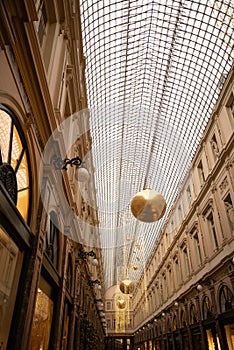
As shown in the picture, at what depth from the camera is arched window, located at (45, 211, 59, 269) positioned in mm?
7402

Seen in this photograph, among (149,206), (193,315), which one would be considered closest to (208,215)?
(193,315)

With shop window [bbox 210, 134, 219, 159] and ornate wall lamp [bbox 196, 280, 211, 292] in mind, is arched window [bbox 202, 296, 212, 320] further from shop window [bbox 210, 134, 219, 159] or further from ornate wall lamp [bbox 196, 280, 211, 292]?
shop window [bbox 210, 134, 219, 159]

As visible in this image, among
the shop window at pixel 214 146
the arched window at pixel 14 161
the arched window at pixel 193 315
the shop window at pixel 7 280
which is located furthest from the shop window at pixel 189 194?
the shop window at pixel 7 280

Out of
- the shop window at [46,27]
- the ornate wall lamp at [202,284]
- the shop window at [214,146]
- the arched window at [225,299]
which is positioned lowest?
the arched window at [225,299]

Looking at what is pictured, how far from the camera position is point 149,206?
5719 mm

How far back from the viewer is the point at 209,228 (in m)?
15.8

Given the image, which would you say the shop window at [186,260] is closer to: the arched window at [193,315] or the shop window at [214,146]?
the arched window at [193,315]

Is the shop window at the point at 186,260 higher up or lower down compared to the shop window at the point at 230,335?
higher up

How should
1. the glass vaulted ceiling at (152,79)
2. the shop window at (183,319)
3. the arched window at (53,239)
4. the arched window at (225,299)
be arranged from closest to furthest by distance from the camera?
1. the arched window at (53,239)
2. the arched window at (225,299)
3. the glass vaulted ceiling at (152,79)
4. the shop window at (183,319)

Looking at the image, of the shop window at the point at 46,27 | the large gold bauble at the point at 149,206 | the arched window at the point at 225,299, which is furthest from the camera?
the arched window at the point at 225,299

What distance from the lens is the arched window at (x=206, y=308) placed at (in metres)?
14.6

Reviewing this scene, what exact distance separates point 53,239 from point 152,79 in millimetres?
17010

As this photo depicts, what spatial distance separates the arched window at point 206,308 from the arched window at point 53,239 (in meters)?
9.72

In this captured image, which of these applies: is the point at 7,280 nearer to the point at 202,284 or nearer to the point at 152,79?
the point at 202,284
